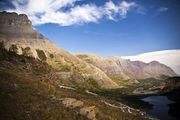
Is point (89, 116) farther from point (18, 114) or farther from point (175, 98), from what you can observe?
point (175, 98)

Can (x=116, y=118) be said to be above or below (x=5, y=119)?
below

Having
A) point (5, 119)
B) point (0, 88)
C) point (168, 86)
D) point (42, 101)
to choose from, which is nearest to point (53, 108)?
point (42, 101)

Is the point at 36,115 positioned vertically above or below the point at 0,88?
below

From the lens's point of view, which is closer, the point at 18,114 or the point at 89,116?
the point at 18,114

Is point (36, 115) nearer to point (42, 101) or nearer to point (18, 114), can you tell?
point (18, 114)

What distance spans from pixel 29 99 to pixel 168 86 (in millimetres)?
156277

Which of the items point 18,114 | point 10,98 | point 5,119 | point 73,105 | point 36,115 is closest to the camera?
point 5,119

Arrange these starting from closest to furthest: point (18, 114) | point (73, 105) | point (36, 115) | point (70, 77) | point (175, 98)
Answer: point (18, 114) → point (36, 115) → point (73, 105) → point (175, 98) → point (70, 77)

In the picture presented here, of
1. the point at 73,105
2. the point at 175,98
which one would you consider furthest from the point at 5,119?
the point at 175,98

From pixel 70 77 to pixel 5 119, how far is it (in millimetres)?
154077

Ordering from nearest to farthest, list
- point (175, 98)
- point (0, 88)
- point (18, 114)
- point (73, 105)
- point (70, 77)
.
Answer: point (18, 114)
point (0, 88)
point (73, 105)
point (175, 98)
point (70, 77)

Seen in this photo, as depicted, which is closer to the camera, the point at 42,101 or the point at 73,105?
the point at 42,101

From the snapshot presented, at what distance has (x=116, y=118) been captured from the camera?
224 feet

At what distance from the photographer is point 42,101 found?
60312mm
